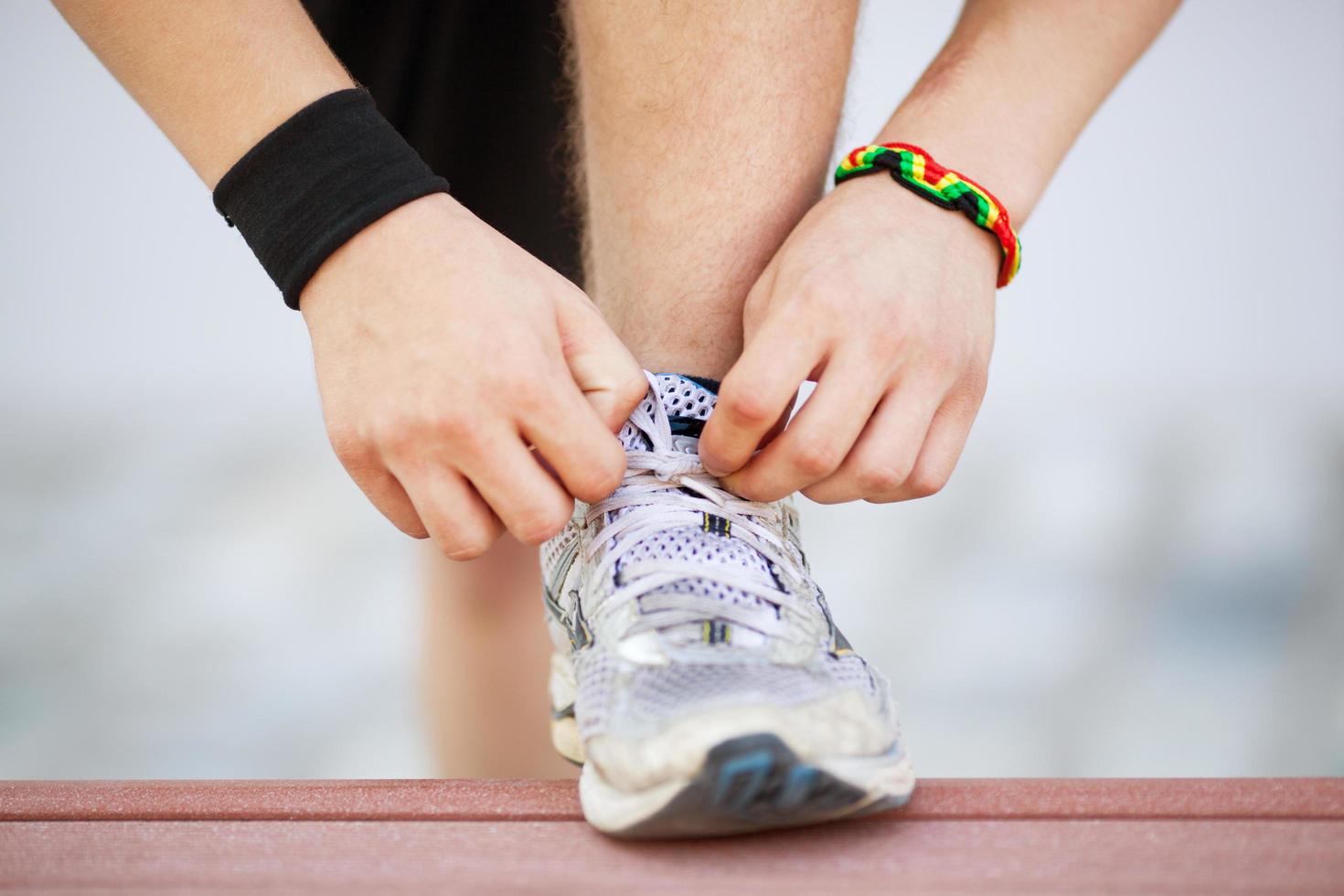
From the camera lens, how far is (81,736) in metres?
1.64

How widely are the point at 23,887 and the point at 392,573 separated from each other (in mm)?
1729

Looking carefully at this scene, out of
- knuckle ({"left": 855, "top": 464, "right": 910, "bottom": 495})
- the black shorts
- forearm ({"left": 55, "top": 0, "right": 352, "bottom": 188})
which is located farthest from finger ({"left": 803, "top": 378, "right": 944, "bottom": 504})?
the black shorts

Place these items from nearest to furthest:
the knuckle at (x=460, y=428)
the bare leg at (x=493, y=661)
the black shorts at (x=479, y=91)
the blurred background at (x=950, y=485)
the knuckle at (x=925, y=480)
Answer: the knuckle at (x=460, y=428), the knuckle at (x=925, y=480), the black shorts at (x=479, y=91), the bare leg at (x=493, y=661), the blurred background at (x=950, y=485)

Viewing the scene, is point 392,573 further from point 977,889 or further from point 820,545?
point 977,889

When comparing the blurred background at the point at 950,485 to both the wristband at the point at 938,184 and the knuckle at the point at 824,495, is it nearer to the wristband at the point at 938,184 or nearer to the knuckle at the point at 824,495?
the wristband at the point at 938,184

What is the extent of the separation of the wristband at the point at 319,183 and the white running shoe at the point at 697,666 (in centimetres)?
20

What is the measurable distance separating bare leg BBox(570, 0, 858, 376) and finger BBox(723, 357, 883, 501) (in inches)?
6.2

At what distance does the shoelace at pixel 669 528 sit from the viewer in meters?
0.57

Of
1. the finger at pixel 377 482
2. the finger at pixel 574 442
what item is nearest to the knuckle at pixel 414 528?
the finger at pixel 377 482

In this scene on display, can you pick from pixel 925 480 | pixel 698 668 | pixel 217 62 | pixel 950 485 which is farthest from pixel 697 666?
pixel 950 485

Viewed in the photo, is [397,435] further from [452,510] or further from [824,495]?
[824,495]

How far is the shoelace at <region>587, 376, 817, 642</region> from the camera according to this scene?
1.87 ft

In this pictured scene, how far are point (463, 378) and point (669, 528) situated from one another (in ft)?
0.57

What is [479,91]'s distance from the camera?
106 centimetres
